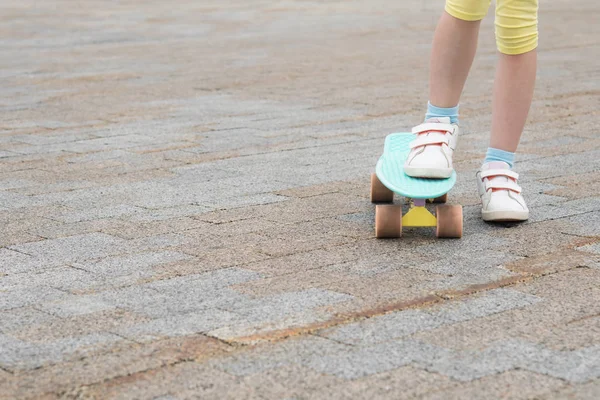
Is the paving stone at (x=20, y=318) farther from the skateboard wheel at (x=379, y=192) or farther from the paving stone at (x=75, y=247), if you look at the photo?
the skateboard wheel at (x=379, y=192)

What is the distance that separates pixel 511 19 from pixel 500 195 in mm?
495

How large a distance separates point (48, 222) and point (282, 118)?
6.47ft

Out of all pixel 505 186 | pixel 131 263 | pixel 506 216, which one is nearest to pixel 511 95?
pixel 505 186

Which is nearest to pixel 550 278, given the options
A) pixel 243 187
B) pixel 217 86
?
pixel 243 187

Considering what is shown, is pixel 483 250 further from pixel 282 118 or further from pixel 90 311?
pixel 282 118

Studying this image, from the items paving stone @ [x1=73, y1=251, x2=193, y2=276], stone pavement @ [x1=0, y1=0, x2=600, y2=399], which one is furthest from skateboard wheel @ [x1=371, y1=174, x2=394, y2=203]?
paving stone @ [x1=73, y1=251, x2=193, y2=276]

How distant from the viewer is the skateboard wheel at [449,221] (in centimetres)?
282

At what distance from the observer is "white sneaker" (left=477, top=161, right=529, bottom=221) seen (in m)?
2.97

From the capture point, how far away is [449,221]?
→ 2816 mm

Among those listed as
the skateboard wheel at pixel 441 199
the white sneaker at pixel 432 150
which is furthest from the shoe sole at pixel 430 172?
the skateboard wheel at pixel 441 199

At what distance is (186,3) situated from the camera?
1253cm

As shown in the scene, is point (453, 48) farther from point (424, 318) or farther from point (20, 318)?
point (20, 318)

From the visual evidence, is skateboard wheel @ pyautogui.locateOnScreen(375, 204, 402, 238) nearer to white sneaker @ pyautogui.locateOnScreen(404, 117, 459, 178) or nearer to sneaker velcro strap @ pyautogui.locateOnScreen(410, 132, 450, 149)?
white sneaker @ pyautogui.locateOnScreen(404, 117, 459, 178)

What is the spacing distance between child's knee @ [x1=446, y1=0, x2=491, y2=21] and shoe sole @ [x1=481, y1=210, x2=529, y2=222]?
567 mm
